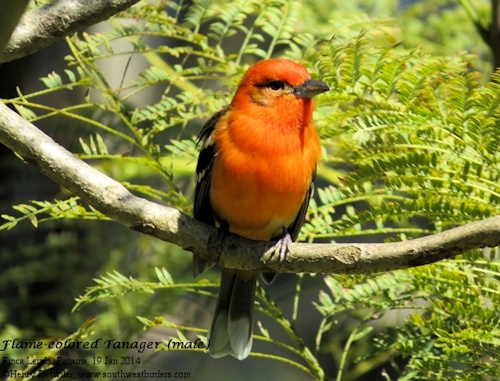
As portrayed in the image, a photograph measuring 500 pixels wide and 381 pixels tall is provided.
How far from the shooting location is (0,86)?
23.6 feet

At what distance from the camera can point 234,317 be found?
5.22m

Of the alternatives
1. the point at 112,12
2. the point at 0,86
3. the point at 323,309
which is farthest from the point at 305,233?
the point at 0,86

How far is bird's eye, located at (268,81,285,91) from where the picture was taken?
192 inches

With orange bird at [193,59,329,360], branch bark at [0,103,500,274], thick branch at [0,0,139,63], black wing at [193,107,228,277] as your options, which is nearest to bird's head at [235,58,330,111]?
orange bird at [193,59,329,360]

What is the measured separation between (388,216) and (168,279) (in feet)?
4.14

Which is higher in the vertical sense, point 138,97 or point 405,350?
point 405,350

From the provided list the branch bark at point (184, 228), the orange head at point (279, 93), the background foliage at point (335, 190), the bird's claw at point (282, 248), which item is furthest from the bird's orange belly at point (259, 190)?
the branch bark at point (184, 228)

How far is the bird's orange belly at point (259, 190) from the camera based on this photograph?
4.64 meters

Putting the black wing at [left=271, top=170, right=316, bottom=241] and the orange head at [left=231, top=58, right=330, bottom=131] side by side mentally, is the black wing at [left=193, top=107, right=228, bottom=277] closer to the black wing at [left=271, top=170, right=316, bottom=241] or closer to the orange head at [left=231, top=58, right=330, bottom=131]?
the orange head at [left=231, top=58, right=330, bottom=131]

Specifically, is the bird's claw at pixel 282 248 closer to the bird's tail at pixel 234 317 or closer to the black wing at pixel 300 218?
the black wing at pixel 300 218

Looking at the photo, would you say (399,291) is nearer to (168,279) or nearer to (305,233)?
(305,233)

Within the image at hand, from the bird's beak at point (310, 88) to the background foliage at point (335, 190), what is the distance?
7cm

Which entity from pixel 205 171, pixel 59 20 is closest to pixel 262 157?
pixel 205 171

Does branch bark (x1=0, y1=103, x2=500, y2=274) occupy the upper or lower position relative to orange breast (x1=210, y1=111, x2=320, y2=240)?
upper
